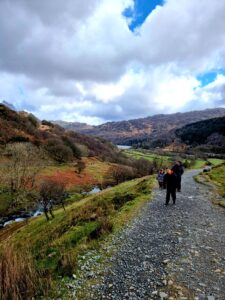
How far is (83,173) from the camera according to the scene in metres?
87.0

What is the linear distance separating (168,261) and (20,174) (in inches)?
2108

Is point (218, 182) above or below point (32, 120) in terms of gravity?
below

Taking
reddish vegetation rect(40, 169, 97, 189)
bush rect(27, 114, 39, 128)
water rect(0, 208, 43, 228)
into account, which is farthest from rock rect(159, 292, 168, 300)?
bush rect(27, 114, 39, 128)

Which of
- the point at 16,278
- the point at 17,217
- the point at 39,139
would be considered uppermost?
the point at 39,139

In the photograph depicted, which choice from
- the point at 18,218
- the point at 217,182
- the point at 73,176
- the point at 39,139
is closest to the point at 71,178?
the point at 73,176

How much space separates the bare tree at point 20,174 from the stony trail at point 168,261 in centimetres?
4288

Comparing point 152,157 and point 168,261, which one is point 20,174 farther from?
point 152,157

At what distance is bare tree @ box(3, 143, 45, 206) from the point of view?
176 ft

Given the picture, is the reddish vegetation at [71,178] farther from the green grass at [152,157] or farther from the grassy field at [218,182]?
the grassy field at [218,182]

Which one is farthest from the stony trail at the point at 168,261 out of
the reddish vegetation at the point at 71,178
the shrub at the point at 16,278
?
the reddish vegetation at the point at 71,178

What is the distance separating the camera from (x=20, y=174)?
58562mm

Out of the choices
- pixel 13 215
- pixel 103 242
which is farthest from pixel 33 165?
pixel 103 242

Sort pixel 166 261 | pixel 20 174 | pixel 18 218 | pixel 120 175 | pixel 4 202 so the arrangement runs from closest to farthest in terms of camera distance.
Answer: pixel 166 261 < pixel 18 218 < pixel 4 202 < pixel 20 174 < pixel 120 175

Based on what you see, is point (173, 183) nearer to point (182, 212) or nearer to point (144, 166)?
point (182, 212)
